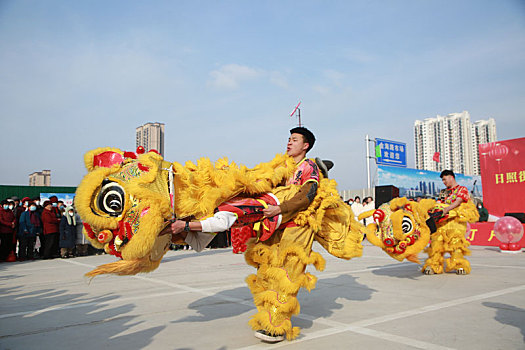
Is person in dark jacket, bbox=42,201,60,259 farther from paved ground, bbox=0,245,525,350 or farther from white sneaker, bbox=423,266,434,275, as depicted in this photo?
white sneaker, bbox=423,266,434,275

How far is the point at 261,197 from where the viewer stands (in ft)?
11.1

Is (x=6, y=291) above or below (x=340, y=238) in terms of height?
below

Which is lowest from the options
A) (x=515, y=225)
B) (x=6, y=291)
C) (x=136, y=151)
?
(x=6, y=291)

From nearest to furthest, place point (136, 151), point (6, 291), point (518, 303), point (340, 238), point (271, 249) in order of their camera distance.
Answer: point (136, 151)
point (271, 249)
point (340, 238)
point (518, 303)
point (6, 291)

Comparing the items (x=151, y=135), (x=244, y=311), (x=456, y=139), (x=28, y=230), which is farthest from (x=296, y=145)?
(x=456, y=139)

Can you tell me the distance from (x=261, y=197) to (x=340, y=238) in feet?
3.55

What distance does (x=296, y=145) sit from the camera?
3885 millimetres

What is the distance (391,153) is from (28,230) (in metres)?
19.3

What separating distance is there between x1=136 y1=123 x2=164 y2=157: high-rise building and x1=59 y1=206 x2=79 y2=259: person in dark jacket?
821cm

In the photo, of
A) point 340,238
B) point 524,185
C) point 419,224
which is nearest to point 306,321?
point 340,238

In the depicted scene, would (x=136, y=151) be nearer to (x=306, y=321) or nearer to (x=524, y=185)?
(x=306, y=321)

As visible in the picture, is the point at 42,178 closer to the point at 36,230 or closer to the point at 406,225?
the point at 36,230

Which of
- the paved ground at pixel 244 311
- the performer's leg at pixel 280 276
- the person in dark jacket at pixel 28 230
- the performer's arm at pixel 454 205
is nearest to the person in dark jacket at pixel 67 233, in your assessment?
the person in dark jacket at pixel 28 230

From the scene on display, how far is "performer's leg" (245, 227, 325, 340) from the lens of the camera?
3.35 meters
